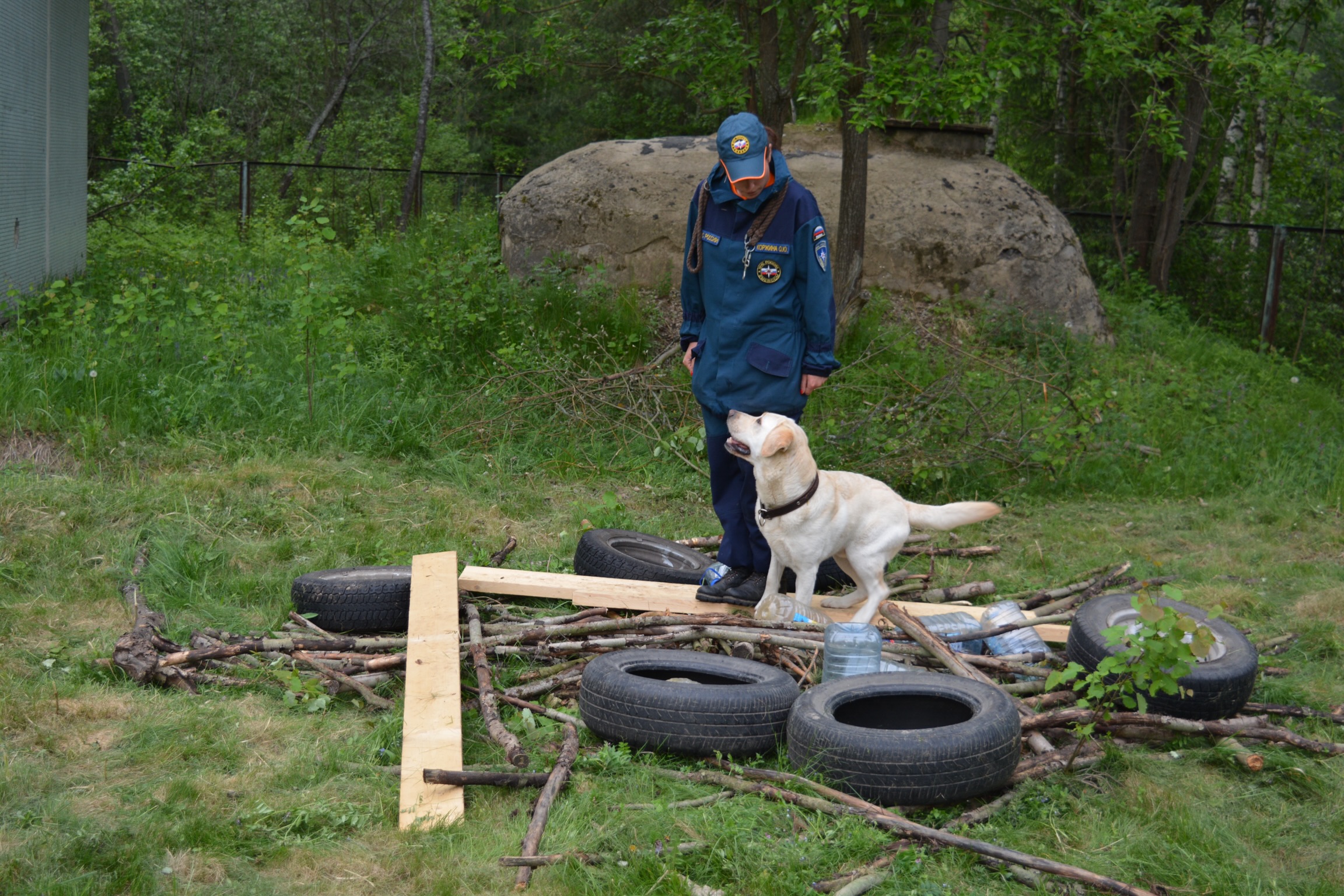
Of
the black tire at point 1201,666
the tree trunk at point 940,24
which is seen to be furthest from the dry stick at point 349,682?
the tree trunk at point 940,24

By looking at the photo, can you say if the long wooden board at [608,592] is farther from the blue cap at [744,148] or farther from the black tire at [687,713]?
the blue cap at [744,148]

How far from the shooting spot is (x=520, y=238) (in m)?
11.0

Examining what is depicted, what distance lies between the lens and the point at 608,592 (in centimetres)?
514

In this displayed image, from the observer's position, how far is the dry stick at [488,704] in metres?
3.58

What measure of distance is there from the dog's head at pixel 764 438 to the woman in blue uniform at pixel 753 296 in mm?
291

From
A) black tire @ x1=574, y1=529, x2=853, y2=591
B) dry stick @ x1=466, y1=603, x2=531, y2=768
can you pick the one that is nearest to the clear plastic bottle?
black tire @ x1=574, y1=529, x2=853, y2=591

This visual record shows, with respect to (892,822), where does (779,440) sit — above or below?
above

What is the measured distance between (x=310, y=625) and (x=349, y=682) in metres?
0.62

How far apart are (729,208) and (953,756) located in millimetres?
2763

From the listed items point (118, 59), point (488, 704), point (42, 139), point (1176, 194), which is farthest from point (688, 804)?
point (118, 59)

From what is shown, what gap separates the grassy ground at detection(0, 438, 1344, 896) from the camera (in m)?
2.96

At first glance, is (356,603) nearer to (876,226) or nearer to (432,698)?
(432,698)

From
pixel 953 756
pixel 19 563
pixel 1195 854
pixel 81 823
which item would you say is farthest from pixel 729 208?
pixel 19 563

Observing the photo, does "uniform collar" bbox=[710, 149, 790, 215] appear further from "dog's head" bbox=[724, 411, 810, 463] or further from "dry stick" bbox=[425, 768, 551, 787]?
"dry stick" bbox=[425, 768, 551, 787]
